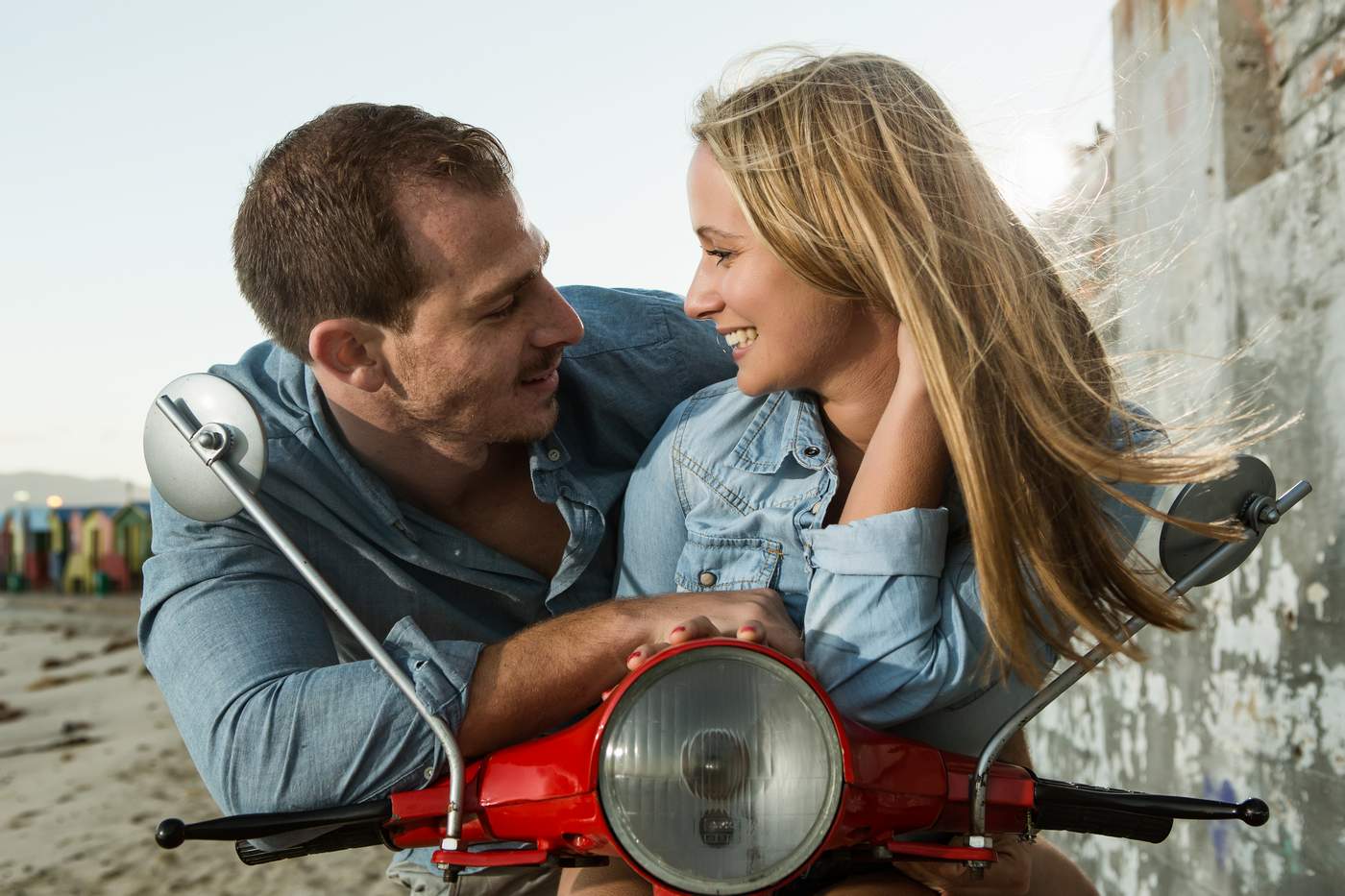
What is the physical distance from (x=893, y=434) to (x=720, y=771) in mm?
582

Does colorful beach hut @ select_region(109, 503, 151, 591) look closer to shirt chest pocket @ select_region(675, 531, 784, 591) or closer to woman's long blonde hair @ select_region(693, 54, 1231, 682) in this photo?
shirt chest pocket @ select_region(675, 531, 784, 591)

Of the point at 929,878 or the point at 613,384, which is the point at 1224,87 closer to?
the point at 613,384

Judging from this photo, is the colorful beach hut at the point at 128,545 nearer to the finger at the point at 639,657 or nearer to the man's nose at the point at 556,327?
the man's nose at the point at 556,327

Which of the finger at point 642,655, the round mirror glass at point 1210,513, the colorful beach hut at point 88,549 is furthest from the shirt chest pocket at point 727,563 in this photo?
the colorful beach hut at point 88,549

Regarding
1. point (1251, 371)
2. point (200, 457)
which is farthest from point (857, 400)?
point (1251, 371)

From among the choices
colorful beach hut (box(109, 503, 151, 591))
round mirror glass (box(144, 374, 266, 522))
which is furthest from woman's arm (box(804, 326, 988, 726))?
colorful beach hut (box(109, 503, 151, 591))

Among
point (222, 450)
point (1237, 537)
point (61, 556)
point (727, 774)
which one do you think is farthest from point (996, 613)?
point (61, 556)

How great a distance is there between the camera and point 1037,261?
175 cm

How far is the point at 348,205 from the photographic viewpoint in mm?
2191

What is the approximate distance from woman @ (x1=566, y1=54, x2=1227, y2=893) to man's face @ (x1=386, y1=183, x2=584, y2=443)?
0.34m

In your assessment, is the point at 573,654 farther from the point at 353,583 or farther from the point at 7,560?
the point at 7,560

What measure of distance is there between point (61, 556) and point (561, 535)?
16.5 meters

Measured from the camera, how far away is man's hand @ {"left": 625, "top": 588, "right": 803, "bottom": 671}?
4.91 ft

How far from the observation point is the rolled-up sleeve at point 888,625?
143cm
